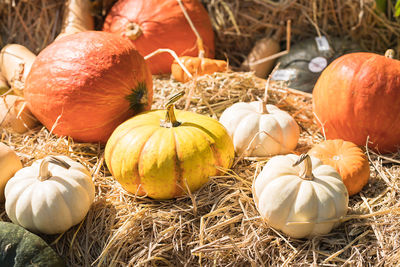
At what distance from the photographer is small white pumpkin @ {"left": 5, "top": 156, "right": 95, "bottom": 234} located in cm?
178

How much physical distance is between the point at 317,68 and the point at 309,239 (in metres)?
2.16

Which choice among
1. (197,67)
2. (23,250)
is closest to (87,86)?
(23,250)

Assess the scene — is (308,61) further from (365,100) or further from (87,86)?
(87,86)

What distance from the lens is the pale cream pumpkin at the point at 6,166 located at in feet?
6.61

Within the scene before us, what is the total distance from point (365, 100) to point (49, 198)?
5.93ft

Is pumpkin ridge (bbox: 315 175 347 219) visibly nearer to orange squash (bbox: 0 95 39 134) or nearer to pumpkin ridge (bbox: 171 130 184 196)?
pumpkin ridge (bbox: 171 130 184 196)

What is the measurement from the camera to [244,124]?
2354 millimetres

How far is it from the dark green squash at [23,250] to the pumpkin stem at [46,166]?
25cm

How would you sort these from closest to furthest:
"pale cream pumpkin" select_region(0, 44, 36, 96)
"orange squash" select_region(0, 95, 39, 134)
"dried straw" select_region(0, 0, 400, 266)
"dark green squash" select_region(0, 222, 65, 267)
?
"dark green squash" select_region(0, 222, 65, 267)
"dried straw" select_region(0, 0, 400, 266)
"orange squash" select_region(0, 95, 39, 134)
"pale cream pumpkin" select_region(0, 44, 36, 96)

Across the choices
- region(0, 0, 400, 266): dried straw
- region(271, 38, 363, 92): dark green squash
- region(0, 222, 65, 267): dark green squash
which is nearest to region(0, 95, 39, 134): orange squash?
region(0, 0, 400, 266): dried straw

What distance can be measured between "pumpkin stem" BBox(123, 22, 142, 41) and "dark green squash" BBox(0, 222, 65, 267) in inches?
83.1

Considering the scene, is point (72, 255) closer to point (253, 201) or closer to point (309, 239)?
point (253, 201)

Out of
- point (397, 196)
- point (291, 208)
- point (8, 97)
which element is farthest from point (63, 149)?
point (397, 196)

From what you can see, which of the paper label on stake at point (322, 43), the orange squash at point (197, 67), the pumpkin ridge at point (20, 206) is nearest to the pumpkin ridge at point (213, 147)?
the pumpkin ridge at point (20, 206)
